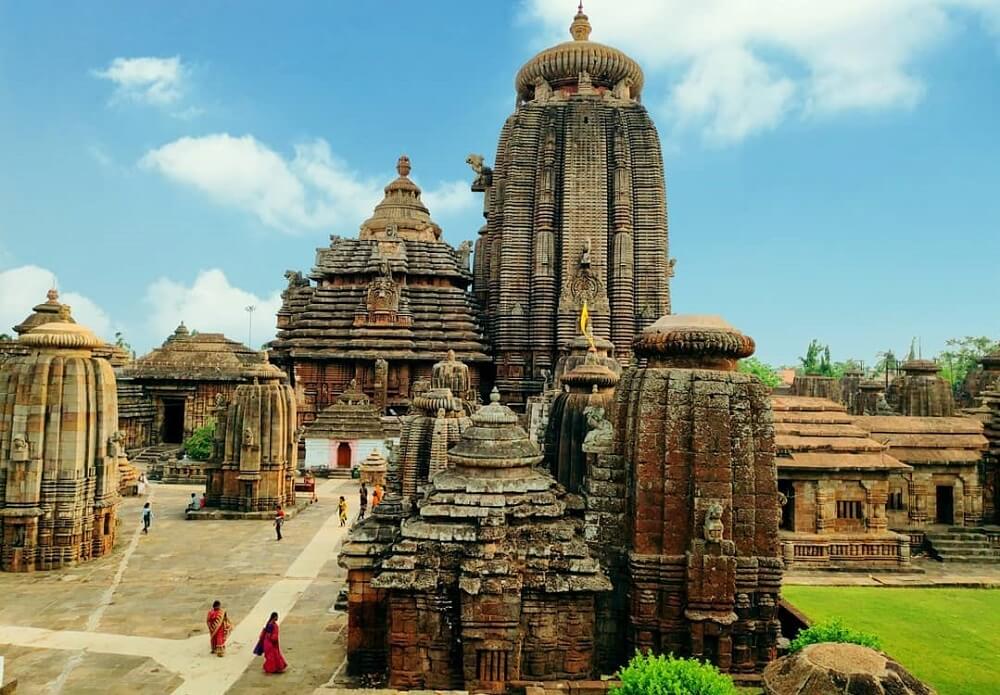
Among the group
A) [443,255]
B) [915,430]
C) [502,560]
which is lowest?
[502,560]

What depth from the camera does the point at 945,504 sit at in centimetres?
2306

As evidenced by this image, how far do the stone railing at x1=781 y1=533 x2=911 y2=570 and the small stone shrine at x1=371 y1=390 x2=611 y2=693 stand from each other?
1131 centimetres

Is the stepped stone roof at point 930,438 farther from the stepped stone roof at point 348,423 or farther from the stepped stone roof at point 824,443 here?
the stepped stone roof at point 348,423


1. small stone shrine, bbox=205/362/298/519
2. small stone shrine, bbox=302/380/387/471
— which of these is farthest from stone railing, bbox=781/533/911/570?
small stone shrine, bbox=302/380/387/471

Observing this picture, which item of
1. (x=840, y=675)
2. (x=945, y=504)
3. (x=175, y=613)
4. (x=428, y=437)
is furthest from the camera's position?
(x=945, y=504)

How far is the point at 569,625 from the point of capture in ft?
34.8

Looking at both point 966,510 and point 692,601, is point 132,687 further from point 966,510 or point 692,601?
point 966,510

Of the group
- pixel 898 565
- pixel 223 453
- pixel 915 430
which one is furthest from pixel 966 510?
pixel 223 453

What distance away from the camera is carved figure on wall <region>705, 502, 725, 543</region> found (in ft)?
34.1

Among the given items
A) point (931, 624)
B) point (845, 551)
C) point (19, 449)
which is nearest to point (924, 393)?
point (845, 551)

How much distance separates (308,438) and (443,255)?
14381mm

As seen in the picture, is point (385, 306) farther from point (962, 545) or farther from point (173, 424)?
point (962, 545)

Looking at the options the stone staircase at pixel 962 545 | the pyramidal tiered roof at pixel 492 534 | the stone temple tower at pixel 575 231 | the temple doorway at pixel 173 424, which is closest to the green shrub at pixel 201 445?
the temple doorway at pixel 173 424

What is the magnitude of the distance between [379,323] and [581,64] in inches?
757
